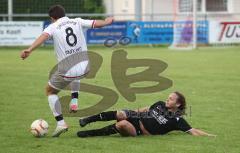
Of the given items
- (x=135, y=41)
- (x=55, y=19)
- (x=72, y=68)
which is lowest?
(x=135, y=41)


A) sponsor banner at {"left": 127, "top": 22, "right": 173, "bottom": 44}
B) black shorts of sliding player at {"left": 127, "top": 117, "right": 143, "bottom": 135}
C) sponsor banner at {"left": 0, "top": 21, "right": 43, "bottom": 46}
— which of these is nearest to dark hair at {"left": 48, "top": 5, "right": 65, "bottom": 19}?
black shorts of sliding player at {"left": 127, "top": 117, "right": 143, "bottom": 135}

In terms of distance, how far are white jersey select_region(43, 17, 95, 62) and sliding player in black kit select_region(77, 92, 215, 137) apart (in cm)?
121

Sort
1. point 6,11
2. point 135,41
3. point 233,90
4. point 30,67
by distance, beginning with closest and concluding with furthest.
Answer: point 233,90, point 30,67, point 135,41, point 6,11

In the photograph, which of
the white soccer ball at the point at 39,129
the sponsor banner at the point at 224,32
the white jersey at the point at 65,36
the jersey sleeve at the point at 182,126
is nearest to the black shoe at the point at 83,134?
the white soccer ball at the point at 39,129

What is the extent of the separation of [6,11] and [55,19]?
1280 inches

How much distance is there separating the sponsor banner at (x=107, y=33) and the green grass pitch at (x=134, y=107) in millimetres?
11060

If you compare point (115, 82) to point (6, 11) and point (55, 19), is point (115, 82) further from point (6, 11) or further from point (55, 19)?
point (6, 11)

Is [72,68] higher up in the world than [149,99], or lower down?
higher up

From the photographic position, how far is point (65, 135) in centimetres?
1028

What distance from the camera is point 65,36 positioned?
1029 centimetres

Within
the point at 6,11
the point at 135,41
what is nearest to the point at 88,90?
the point at 135,41

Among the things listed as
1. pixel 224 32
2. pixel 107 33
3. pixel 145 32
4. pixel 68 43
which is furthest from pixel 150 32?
pixel 68 43

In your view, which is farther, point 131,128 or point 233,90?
point 233,90

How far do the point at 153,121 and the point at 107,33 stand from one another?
27110mm
